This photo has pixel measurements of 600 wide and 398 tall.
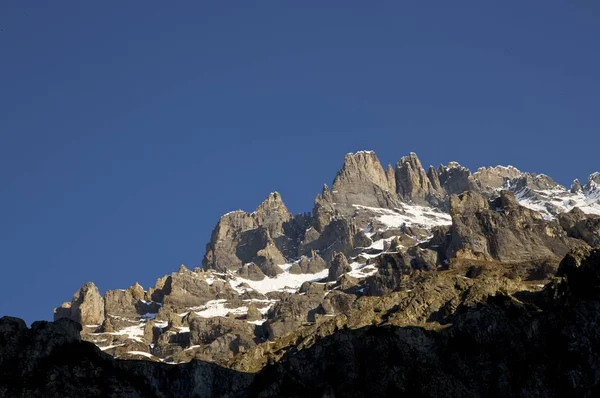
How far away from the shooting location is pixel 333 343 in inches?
4978

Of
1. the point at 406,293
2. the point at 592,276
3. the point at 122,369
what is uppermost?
the point at 406,293

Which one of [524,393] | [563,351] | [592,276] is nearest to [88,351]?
[524,393]

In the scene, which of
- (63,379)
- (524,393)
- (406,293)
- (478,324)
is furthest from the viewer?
(406,293)

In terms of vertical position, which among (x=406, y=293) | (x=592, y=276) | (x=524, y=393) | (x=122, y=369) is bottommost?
(x=524, y=393)

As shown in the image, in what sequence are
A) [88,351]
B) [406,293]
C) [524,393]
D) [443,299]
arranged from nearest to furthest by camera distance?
[88,351]
[524,393]
[443,299]
[406,293]

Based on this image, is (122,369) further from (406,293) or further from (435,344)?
(406,293)

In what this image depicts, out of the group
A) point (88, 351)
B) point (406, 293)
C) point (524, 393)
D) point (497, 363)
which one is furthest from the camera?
point (406, 293)

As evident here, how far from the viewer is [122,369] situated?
309 ft

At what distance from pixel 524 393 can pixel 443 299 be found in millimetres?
54493

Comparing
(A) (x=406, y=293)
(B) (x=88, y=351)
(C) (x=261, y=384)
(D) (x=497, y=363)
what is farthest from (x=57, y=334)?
(A) (x=406, y=293)

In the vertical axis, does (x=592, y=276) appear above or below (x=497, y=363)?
above

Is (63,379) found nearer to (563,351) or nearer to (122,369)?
(122,369)

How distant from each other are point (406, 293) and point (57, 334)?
97.6 meters

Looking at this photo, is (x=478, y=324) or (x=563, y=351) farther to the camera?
(x=478, y=324)
